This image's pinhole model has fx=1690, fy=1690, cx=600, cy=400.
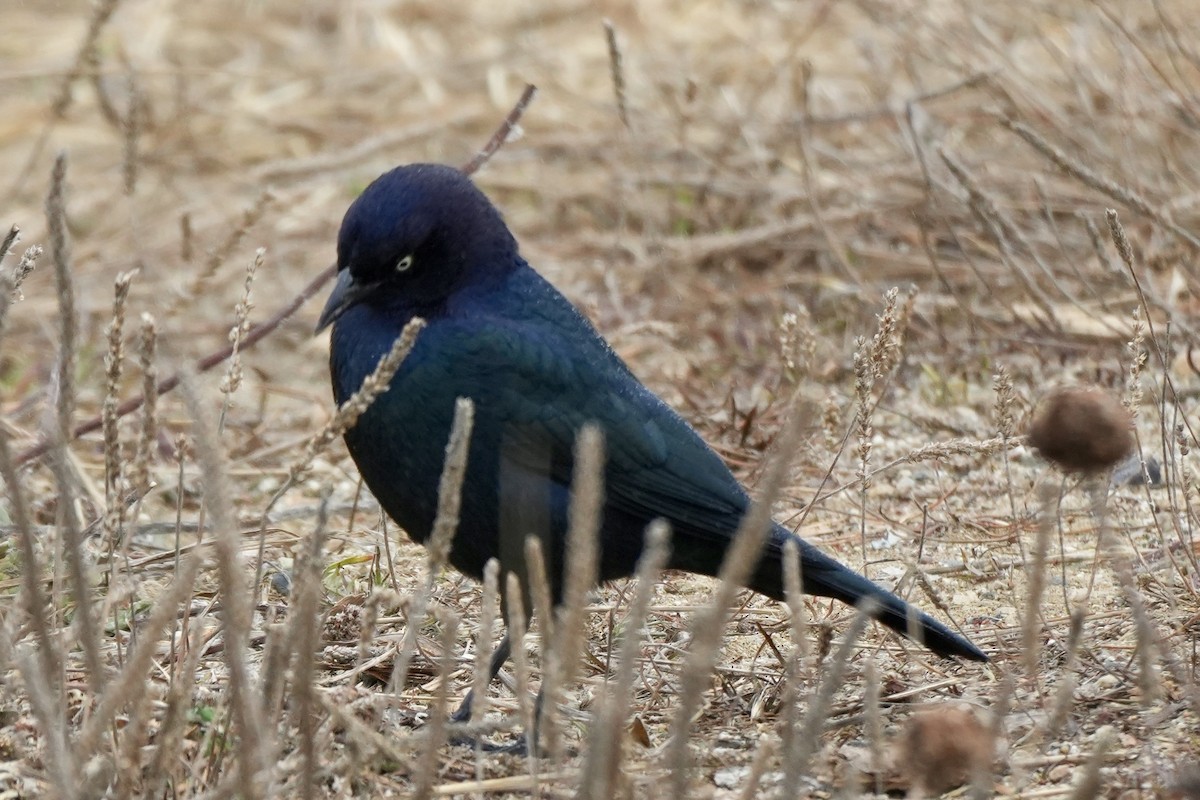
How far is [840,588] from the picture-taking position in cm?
301

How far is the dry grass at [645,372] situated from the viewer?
2.03 metres

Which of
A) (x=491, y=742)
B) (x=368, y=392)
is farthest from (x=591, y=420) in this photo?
(x=368, y=392)

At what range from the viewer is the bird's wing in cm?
298

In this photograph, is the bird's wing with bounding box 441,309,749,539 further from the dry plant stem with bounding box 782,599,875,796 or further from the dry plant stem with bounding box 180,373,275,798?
the dry plant stem with bounding box 782,599,875,796

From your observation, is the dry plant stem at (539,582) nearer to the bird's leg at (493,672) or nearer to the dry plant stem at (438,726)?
the dry plant stem at (438,726)

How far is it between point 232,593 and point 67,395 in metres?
0.37

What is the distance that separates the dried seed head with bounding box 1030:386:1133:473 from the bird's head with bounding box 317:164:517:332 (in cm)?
145

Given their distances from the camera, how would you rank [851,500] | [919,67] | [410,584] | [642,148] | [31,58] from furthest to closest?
[31,58] → [919,67] → [642,148] → [851,500] → [410,584]

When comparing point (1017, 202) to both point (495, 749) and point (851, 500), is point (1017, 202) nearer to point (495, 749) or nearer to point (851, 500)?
point (851, 500)

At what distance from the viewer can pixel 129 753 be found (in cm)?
195

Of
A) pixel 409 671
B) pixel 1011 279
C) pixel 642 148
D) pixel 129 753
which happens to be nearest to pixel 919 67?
pixel 642 148

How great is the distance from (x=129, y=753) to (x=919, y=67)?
230 inches

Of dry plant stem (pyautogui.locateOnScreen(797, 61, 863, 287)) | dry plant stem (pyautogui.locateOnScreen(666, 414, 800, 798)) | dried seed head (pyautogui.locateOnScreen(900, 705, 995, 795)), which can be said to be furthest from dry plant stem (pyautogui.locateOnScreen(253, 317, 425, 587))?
dry plant stem (pyautogui.locateOnScreen(797, 61, 863, 287))

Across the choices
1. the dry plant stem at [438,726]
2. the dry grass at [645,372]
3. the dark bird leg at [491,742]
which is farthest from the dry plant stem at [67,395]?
the dark bird leg at [491,742]
